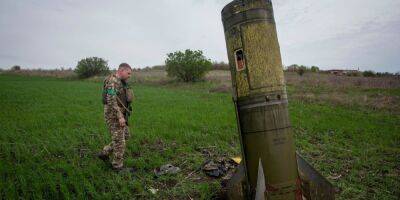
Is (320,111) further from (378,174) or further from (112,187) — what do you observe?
(112,187)

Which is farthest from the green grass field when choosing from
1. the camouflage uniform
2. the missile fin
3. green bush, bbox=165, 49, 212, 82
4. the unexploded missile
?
green bush, bbox=165, 49, 212, 82

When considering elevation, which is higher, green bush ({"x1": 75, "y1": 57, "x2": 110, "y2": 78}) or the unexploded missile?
A: green bush ({"x1": 75, "y1": 57, "x2": 110, "y2": 78})

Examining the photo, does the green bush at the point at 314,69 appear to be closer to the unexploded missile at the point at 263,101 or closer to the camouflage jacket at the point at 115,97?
the camouflage jacket at the point at 115,97

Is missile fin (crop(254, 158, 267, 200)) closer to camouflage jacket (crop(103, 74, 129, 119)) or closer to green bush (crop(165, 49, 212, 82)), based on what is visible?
camouflage jacket (crop(103, 74, 129, 119))

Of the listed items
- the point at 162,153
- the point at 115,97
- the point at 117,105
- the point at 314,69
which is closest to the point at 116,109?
the point at 117,105

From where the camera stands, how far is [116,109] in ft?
17.2

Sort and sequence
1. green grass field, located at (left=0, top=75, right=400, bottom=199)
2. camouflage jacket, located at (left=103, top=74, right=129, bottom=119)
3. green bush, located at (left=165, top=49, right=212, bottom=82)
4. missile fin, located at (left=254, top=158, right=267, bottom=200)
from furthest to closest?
green bush, located at (left=165, top=49, right=212, bottom=82) < camouflage jacket, located at (left=103, top=74, right=129, bottom=119) < green grass field, located at (left=0, top=75, right=400, bottom=199) < missile fin, located at (left=254, top=158, right=267, bottom=200)

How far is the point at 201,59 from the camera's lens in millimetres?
32875

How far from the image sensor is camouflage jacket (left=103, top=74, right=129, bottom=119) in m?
5.30

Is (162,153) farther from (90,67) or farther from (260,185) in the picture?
(90,67)

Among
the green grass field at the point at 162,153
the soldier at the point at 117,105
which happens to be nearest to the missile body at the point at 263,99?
the green grass field at the point at 162,153

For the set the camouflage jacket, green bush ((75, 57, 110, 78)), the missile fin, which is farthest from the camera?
green bush ((75, 57, 110, 78))

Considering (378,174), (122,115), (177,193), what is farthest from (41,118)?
(378,174)

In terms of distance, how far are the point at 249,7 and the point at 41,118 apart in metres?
10.3
